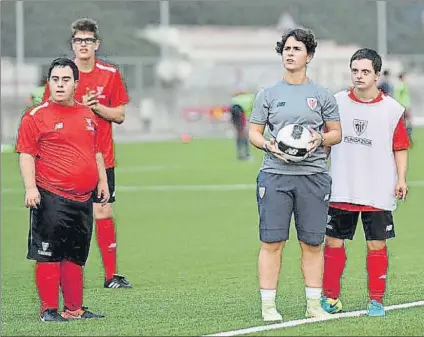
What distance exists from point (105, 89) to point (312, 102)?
2715mm

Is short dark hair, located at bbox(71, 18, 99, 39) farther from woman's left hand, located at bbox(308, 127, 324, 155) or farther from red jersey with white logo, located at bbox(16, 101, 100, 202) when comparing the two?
woman's left hand, located at bbox(308, 127, 324, 155)

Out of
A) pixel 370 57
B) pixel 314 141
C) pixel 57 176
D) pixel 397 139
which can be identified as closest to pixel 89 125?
pixel 57 176

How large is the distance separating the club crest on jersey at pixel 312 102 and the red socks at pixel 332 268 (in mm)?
1219

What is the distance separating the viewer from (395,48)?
174ft

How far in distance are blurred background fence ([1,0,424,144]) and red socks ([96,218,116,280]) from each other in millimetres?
29785

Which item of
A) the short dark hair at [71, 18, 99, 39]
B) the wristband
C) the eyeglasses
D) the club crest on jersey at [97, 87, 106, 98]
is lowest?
the wristband

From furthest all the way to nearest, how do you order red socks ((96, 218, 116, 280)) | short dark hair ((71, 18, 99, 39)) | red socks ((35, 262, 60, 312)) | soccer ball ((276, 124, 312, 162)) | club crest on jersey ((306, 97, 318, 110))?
red socks ((96, 218, 116, 280)), short dark hair ((71, 18, 99, 39)), red socks ((35, 262, 60, 312)), club crest on jersey ((306, 97, 318, 110)), soccer ball ((276, 124, 312, 162))

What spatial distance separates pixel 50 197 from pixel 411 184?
14.7 metres

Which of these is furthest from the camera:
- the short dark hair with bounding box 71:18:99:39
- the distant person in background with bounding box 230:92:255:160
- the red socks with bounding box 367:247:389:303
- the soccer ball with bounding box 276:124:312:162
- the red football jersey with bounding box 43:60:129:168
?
the distant person in background with bounding box 230:92:255:160

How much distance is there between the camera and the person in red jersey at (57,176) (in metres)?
8.70

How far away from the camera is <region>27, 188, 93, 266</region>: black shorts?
8711 mm

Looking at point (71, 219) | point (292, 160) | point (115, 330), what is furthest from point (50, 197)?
point (292, 160)

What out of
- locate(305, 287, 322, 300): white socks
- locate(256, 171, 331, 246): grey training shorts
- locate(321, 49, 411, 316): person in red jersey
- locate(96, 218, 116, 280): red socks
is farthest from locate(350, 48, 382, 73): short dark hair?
locate(96, 218, 116, 280): red socks

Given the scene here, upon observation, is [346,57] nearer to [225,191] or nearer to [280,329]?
[225,191]
